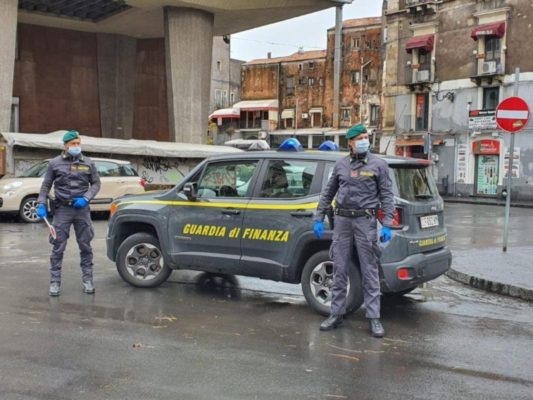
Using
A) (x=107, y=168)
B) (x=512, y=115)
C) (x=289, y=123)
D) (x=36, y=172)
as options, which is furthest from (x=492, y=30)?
(x=289, y=123)

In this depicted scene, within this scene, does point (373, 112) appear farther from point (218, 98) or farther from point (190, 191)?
point (190, 191)

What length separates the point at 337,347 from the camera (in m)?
5.72

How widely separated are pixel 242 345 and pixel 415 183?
265cm

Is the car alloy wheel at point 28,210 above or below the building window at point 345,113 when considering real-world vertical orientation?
below

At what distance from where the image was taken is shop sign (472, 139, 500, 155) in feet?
121

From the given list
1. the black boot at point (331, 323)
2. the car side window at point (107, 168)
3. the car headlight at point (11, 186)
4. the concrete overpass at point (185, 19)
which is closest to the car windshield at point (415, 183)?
the black boot at point (331, 323)

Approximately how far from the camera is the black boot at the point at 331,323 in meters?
6.27

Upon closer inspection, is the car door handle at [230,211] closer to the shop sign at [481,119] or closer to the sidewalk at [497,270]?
the sidewalk at [497,270]

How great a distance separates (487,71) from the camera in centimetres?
3700

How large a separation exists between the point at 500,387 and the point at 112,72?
34.6 meters

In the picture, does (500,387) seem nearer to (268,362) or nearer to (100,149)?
(268,362)

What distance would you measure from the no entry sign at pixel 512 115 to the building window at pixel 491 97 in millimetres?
27272

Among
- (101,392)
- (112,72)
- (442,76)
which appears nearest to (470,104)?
(442,76)

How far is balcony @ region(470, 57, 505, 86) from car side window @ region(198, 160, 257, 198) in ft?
106
